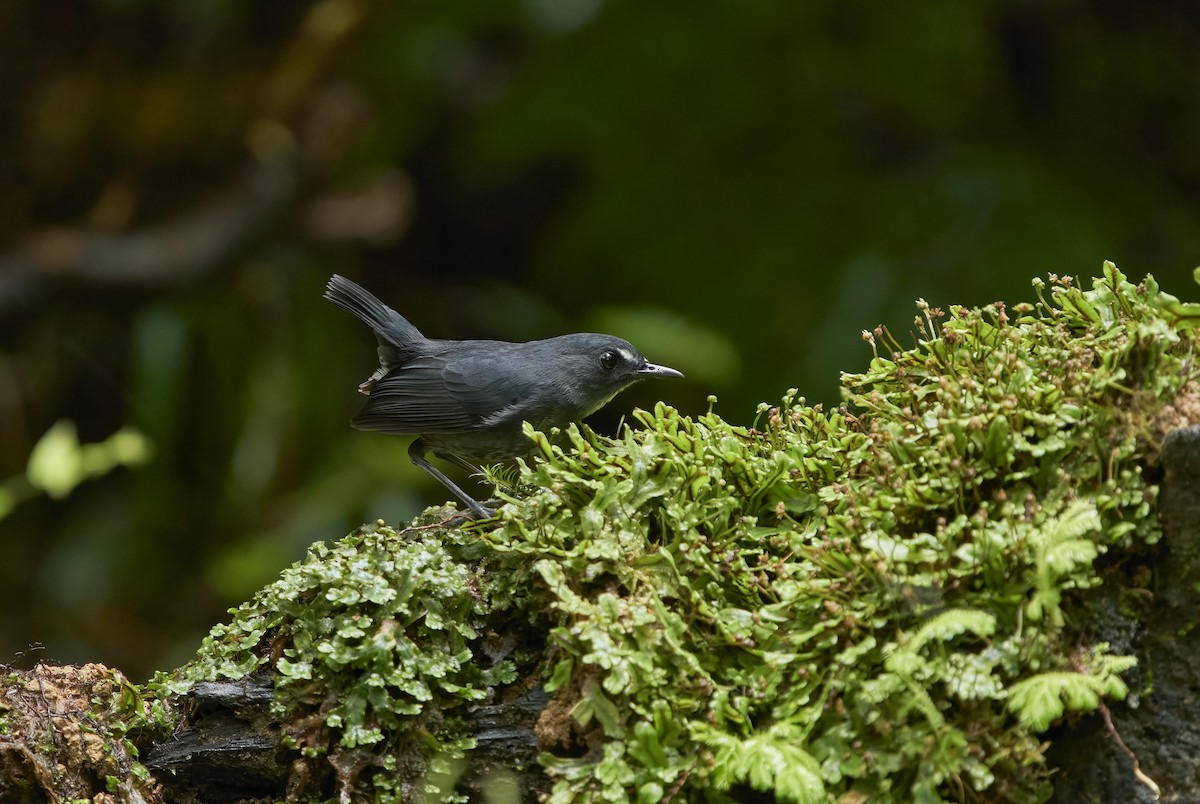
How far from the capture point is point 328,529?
6.82 metres

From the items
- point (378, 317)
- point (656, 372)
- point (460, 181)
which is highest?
point (460, 181)

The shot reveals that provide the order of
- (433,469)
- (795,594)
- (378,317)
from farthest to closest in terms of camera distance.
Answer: (378,317)
(433,469)
(795,594)

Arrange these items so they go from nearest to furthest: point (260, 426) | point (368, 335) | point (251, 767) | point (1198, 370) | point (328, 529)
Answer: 1. point (1198, 370)
2. point (251, 767)
3. point (328, 529)
4. point (260, 426)
5. point (368, 335)

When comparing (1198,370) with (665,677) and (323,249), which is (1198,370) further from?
(323,249)

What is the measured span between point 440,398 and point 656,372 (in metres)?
0.79

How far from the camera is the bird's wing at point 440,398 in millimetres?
4188

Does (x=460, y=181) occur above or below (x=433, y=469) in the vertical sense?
above

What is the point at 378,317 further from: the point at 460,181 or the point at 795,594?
the point at 460,181

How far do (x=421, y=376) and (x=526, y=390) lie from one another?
0.48 metres

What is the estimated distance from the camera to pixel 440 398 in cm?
426

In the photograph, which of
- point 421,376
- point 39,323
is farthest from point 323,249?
point 421,376

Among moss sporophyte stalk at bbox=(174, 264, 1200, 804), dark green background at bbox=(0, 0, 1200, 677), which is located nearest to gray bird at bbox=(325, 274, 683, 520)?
moss sporophyte stalk at bbox=(174, 264, 1200, 804)

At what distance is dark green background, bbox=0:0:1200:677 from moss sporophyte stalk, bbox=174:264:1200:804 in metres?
3.51

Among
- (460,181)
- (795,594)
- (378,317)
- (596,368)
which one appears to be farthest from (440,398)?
(460,181)
